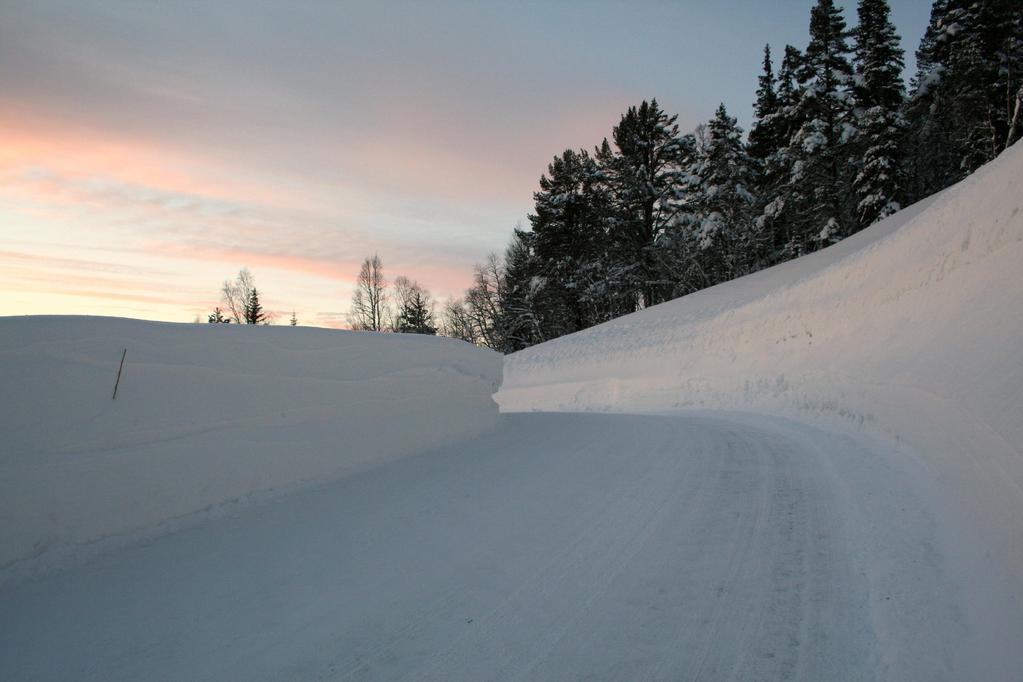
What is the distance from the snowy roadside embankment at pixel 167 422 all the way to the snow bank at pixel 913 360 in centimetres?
474

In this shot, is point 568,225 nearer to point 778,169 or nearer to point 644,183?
point 644,183

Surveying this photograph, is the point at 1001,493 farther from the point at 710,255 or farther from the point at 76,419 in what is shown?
the point at 710,255

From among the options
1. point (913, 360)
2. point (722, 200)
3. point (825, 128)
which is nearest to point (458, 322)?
point (722, 200)

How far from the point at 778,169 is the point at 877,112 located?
20.7ft

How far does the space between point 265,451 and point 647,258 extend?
35714 millimetres

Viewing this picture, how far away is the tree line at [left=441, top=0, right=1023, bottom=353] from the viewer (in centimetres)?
2564

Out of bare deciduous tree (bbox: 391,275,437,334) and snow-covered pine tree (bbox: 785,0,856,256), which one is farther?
bare deciduous tree (bbox: 391,275,437,334)

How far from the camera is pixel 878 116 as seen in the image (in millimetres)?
27391

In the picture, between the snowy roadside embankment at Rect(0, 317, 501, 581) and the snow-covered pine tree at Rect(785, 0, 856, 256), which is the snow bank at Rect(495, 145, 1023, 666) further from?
the snow-covered pine tree at Rect(785, 0, 856, 256)

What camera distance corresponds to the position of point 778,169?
1308 inches

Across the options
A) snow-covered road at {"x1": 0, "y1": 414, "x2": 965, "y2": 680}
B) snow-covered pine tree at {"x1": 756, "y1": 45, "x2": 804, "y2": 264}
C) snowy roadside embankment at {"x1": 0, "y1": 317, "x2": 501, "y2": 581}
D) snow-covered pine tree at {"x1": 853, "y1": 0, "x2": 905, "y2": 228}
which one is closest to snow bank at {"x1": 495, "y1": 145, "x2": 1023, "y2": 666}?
snow-covered road at {"x1": 0, "y1": 414, "x2": 965, "y2": 680}

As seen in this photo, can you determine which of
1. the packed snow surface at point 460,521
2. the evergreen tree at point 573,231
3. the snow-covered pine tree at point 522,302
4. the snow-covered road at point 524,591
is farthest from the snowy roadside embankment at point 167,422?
the snow-covered pine tree at point 522,302

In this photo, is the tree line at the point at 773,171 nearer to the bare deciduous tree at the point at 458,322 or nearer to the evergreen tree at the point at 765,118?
the evergreen tree at the point at 765,118

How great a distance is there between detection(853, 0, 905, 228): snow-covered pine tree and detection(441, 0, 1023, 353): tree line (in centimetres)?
8
